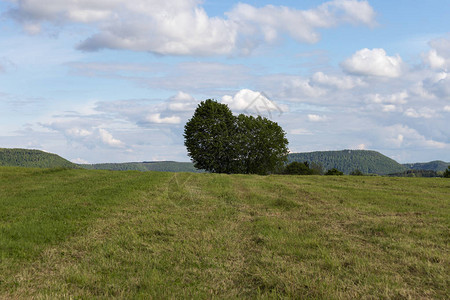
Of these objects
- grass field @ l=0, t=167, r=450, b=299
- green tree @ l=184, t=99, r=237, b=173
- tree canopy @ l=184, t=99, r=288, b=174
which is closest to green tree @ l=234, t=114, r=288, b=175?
tree canopy @ l=184, t=99, r=288, b=174

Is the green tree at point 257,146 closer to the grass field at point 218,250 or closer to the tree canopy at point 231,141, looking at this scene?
the tree canopy at point 231,141

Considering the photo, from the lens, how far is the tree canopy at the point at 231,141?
63.0 metres

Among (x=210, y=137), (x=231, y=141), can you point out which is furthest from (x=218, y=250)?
(x=231, y=141)

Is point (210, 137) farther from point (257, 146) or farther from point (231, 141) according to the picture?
→ point (257, 146)

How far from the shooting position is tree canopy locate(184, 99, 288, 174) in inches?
2480

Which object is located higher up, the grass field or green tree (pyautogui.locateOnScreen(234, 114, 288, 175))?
green tree (pyautogui.locateOnScreen(234, 114, 288, 175))

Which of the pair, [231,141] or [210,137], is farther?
[231,141]

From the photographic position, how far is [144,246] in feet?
37.5

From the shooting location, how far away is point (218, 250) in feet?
35.5

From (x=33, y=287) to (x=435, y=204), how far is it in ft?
78.8

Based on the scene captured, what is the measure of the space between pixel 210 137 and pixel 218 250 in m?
52.1

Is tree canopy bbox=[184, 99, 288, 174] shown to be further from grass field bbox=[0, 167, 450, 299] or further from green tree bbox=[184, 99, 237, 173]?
grass field bbox=[0, 167, 450, 299]

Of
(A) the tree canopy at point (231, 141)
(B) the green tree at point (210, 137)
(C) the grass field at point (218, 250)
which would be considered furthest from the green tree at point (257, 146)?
(C) the grass field at point (218, 250)

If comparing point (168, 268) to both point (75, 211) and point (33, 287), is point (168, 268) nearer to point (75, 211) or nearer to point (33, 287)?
point (33, 287)
